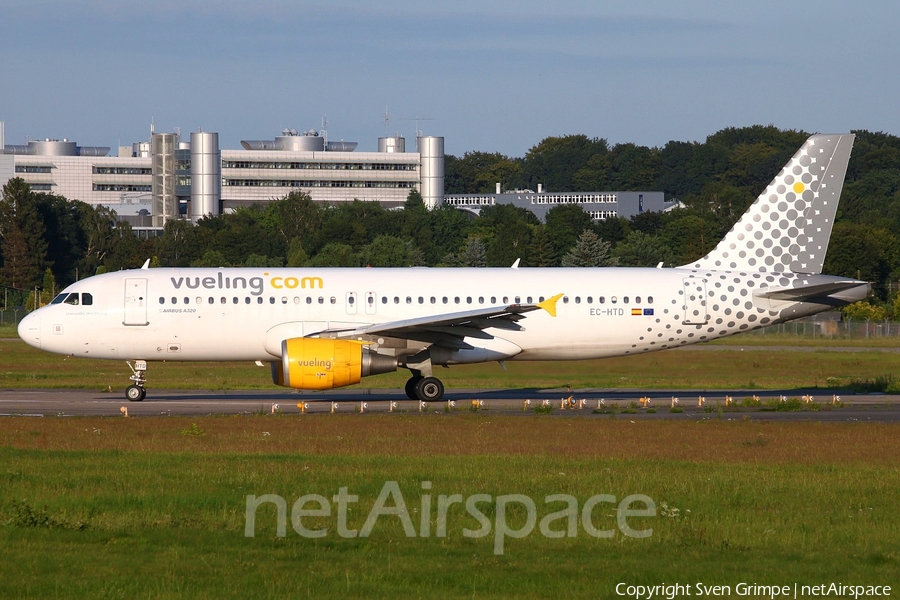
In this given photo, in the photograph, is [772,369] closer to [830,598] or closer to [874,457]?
[874,457]

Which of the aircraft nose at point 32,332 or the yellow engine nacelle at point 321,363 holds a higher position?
the aircraft nose at point 32,332

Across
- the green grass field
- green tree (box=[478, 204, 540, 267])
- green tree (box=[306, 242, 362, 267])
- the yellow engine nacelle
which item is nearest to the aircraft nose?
the green grass field

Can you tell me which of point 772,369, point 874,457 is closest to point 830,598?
point 874,457

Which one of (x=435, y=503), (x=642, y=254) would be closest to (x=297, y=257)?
(x=642, y=254)

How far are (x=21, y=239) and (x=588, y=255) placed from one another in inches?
1866

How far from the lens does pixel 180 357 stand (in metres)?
29.8

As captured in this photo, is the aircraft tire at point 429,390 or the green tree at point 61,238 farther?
the green tree at point 61,238

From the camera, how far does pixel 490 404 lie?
29.2 meters

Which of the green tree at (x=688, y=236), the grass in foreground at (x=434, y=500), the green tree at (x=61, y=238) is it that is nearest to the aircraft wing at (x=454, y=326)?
the grass in foreground at (x=434, y=500)

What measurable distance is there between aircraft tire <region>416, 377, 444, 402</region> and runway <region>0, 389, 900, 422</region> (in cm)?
24

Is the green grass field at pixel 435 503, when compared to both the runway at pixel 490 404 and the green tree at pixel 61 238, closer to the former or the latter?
the runway at pixel 490 404

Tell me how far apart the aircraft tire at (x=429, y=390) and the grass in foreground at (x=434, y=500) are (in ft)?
20.1

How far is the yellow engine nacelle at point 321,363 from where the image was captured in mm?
27172

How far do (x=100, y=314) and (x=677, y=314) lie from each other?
1460 cm
